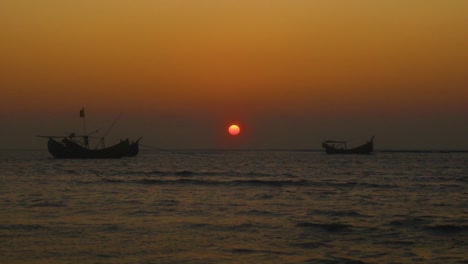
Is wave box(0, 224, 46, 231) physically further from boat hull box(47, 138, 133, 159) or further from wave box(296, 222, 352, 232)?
boat hull box(47, 138, 133, 159)

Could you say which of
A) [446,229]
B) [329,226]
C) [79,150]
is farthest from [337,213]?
[79,150]

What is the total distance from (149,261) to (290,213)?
34.8ft

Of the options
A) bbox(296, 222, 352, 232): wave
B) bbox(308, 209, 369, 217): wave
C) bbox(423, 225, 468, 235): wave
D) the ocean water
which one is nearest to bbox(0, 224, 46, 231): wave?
the ocean water

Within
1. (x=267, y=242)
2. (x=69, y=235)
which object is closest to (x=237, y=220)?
(x=267, y=242)

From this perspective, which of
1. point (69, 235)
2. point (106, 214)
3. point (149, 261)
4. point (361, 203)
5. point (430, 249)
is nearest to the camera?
point (149, 261)

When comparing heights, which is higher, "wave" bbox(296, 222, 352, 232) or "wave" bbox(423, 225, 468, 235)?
"wave" bbox(296, 222, 352, 232)

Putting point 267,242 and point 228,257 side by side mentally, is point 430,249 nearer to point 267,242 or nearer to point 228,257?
point 267,242

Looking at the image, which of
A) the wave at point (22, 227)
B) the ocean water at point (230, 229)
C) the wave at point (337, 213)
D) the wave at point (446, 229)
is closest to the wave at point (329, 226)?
the ocean water at point (230, 229)

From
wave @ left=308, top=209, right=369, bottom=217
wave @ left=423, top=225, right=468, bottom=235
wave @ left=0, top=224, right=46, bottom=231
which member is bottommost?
wave @ left=423, top=225, right=468, bottom=235

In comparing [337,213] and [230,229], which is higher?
[230,229]

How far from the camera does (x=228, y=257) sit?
46.3 feet

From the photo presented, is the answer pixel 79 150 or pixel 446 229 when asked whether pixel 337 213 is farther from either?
pixel 79 150

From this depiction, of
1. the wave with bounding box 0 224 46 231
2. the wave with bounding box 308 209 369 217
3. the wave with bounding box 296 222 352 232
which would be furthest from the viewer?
the wave with bounding box 308 209 369 217

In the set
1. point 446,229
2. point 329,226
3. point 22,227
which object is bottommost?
point 446,229
